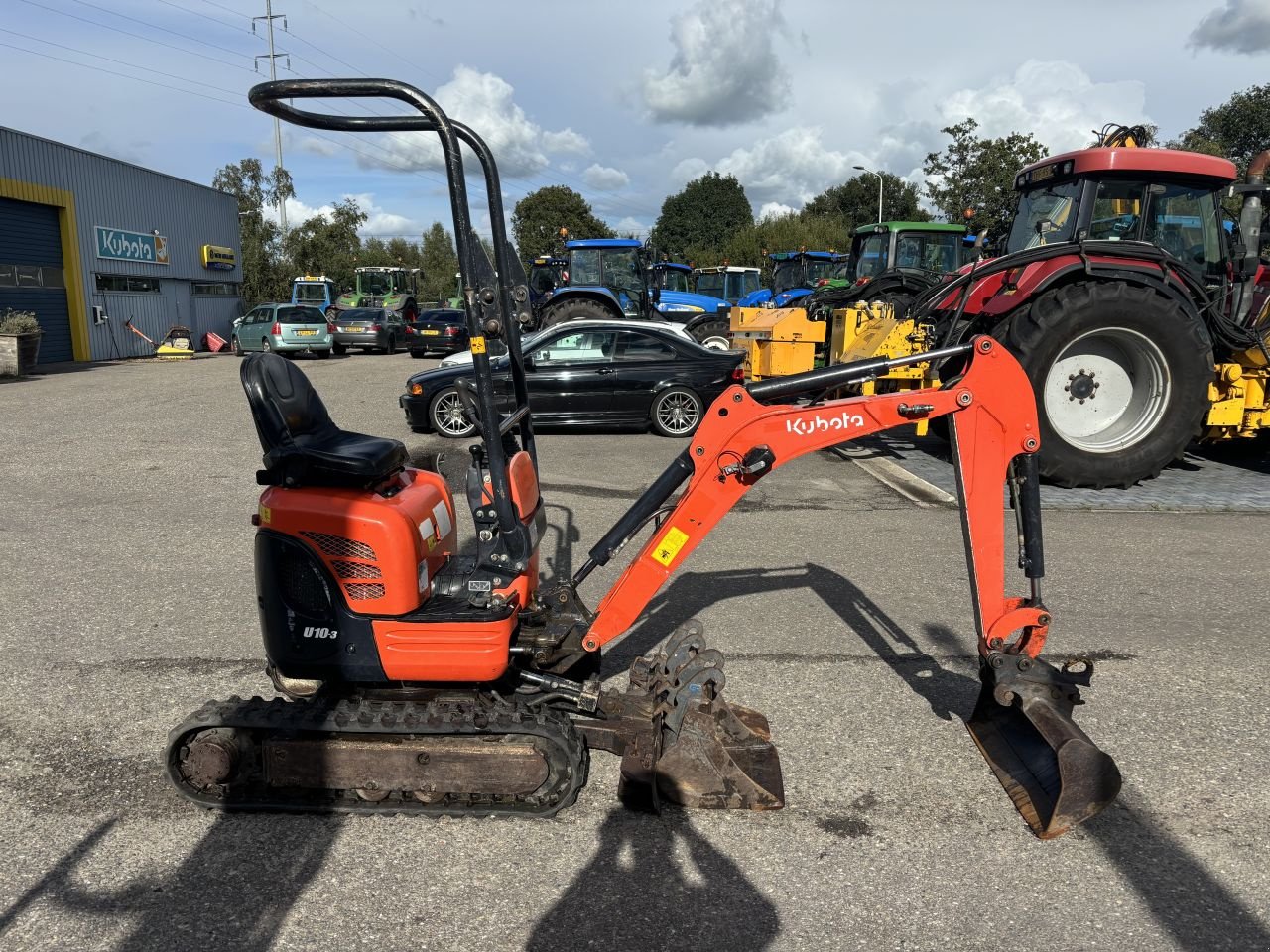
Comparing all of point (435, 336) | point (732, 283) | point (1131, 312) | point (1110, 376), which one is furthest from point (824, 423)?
point (435, 336)

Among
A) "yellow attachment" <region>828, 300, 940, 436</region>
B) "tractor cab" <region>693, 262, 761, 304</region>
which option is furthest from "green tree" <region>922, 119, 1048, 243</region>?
"yellow attachment" <region>828, 300, 940, 436</region>

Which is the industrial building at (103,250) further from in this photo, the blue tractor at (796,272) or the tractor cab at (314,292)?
A: the blue tractor at (796,272)

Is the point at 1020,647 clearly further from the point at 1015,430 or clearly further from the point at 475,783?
the point at 475,783

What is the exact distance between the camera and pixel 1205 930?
2758 mm

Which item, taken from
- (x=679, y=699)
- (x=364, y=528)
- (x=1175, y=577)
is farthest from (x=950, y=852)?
(x=1175, y=577)

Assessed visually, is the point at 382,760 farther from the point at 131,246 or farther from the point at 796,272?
the point at 131,246

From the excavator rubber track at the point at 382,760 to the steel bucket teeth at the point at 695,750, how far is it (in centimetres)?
25

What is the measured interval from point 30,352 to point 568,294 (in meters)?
12.6

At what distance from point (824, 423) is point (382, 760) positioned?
6.76ft

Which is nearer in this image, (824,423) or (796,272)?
(824,423)

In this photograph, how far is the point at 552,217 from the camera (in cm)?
8125

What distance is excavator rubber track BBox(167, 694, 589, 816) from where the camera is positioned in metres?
3.30

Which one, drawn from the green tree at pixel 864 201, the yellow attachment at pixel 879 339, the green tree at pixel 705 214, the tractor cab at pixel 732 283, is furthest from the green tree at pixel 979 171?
the green tree at pixel 705 214

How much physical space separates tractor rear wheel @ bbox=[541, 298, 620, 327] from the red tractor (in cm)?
973
